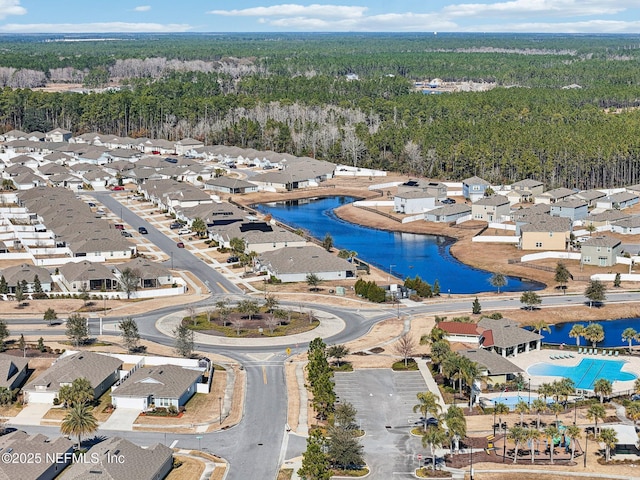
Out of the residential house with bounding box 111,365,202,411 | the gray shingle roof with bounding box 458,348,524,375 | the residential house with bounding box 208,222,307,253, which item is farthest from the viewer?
the residential house with bounding box 208,222,307,253

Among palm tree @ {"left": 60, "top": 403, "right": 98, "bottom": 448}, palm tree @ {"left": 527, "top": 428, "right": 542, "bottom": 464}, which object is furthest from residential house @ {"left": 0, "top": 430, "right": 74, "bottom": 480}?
palm tree @ {"left": 527, "top": 428, "right": 542, "bottom": 464}

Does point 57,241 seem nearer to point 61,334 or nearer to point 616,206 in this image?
point 61,334

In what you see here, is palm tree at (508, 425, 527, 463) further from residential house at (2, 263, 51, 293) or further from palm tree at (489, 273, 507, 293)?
residential house at (2, 263, 51, 293)

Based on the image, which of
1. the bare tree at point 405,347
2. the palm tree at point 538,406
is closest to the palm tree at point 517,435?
the palm tree at point 538,406

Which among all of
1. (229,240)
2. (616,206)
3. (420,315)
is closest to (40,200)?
(229,240)

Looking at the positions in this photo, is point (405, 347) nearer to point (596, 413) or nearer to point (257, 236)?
point (596, 413)

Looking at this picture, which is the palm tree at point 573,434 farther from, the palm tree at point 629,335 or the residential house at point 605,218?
the residential house at point 605,218
